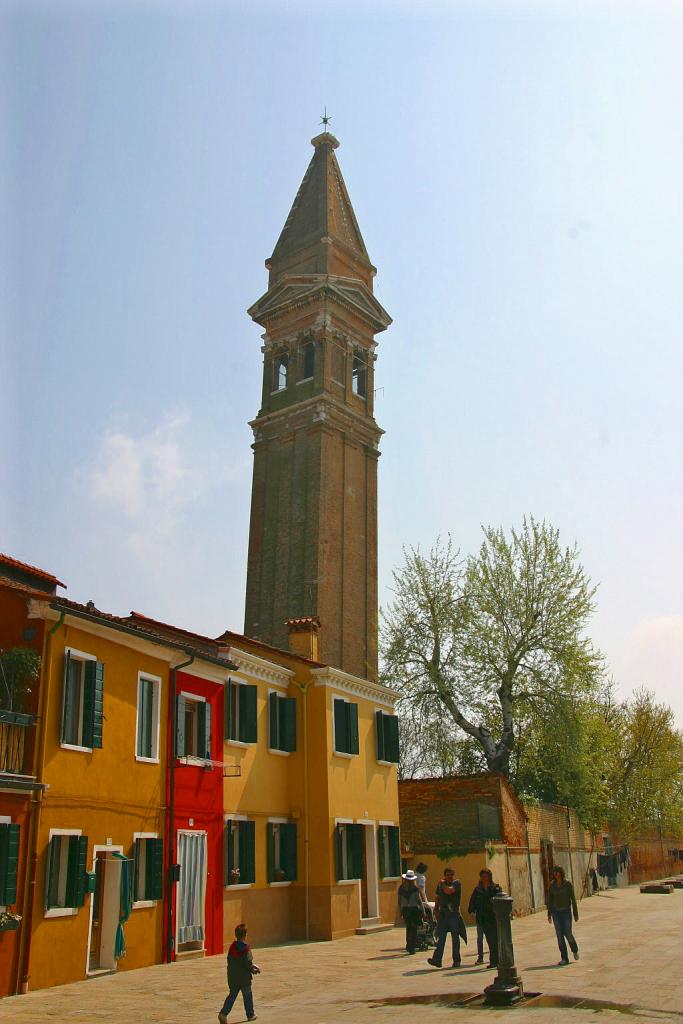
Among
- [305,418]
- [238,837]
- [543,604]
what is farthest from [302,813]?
[305,418]

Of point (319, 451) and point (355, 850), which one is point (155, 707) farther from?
point (319, 451)

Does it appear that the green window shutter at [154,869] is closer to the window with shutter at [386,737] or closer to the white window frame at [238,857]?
the white window frame at [238,857]

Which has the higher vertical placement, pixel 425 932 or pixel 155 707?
pixel 155 707

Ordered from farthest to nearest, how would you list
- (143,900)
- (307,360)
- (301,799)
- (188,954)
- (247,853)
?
(307,360) → (301,799) → (247,853) → (188,954) → (143,900)

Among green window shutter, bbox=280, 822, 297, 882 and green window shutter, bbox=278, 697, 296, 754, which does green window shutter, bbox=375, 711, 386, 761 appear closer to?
green window shutter, bbox=278, 697, 296, 754

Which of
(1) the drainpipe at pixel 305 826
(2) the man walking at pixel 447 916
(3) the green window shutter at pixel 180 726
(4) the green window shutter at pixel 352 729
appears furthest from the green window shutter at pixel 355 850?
(2) the man walking at pixel 447 916

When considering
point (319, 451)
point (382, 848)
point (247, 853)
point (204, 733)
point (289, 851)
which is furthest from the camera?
point (319, 451)

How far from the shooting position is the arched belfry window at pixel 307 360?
4581cm

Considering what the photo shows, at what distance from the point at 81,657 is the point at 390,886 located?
12366 millimetres

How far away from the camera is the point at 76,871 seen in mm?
13320

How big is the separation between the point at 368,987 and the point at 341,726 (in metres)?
9.22

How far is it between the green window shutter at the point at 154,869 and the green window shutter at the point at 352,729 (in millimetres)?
7013

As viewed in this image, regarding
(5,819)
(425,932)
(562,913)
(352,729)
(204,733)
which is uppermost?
(352,729)

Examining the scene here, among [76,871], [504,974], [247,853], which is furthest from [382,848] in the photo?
[504,974]
